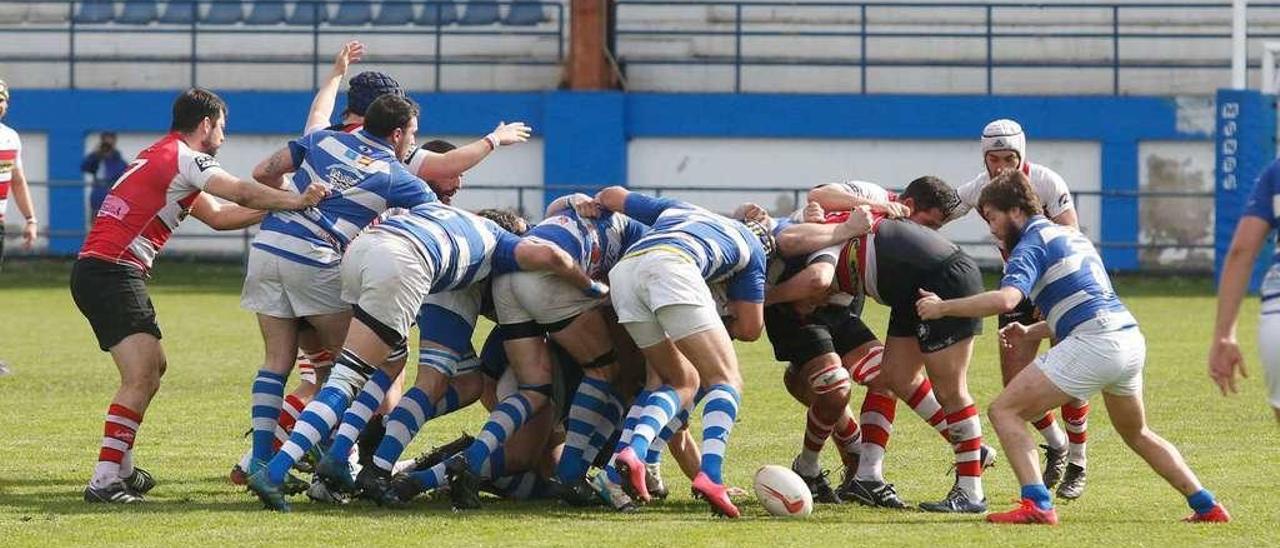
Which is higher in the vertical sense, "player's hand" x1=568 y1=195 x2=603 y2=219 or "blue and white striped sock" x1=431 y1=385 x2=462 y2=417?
"player's hand" x1=568 y1=195 x2=603 y2=219

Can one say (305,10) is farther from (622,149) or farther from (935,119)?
(935,119)

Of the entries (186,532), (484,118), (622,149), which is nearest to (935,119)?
(622,149)

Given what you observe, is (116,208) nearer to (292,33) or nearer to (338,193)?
(338,193)

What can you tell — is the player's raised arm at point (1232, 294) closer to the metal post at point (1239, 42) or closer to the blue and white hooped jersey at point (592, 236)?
the blue and white hooped jersey at point (592, 236)

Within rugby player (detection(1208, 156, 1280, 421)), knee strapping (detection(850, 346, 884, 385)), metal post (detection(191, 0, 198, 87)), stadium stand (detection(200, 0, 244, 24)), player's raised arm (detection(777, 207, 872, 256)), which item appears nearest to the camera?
rugby player (detection(1208, 156, 1280, 421))

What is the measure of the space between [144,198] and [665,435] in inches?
95.4

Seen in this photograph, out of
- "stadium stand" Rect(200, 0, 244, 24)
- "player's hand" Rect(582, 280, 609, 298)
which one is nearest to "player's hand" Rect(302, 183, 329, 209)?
"player's hand" Rect(582, 280, 609, 298)

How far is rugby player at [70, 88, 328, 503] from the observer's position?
8266mm

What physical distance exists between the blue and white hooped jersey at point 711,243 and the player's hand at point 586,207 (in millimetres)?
136

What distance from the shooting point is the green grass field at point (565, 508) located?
24.0ft

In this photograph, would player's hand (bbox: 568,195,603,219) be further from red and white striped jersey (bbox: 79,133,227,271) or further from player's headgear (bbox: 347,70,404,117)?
red and white striped jersey (bbox: 79,133,227,271)

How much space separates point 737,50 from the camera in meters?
26.6

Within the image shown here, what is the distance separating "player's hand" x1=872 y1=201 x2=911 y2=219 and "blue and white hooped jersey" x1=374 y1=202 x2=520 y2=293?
1.63 meters

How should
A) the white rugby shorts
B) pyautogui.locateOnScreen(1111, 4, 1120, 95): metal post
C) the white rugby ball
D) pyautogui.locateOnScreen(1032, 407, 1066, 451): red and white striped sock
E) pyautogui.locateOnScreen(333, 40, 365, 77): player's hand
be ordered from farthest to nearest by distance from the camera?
pyautogui.locateOnScreen(1111, 4, 1120, 95): metal post → pyautogui.locateOnScreen(333, 40, 365, 77): player's hand → pyautogui.locateOnScreen(1032, 407, 1066, 451): red and white striped sock → the white rugby ball → the white rugby shorts
